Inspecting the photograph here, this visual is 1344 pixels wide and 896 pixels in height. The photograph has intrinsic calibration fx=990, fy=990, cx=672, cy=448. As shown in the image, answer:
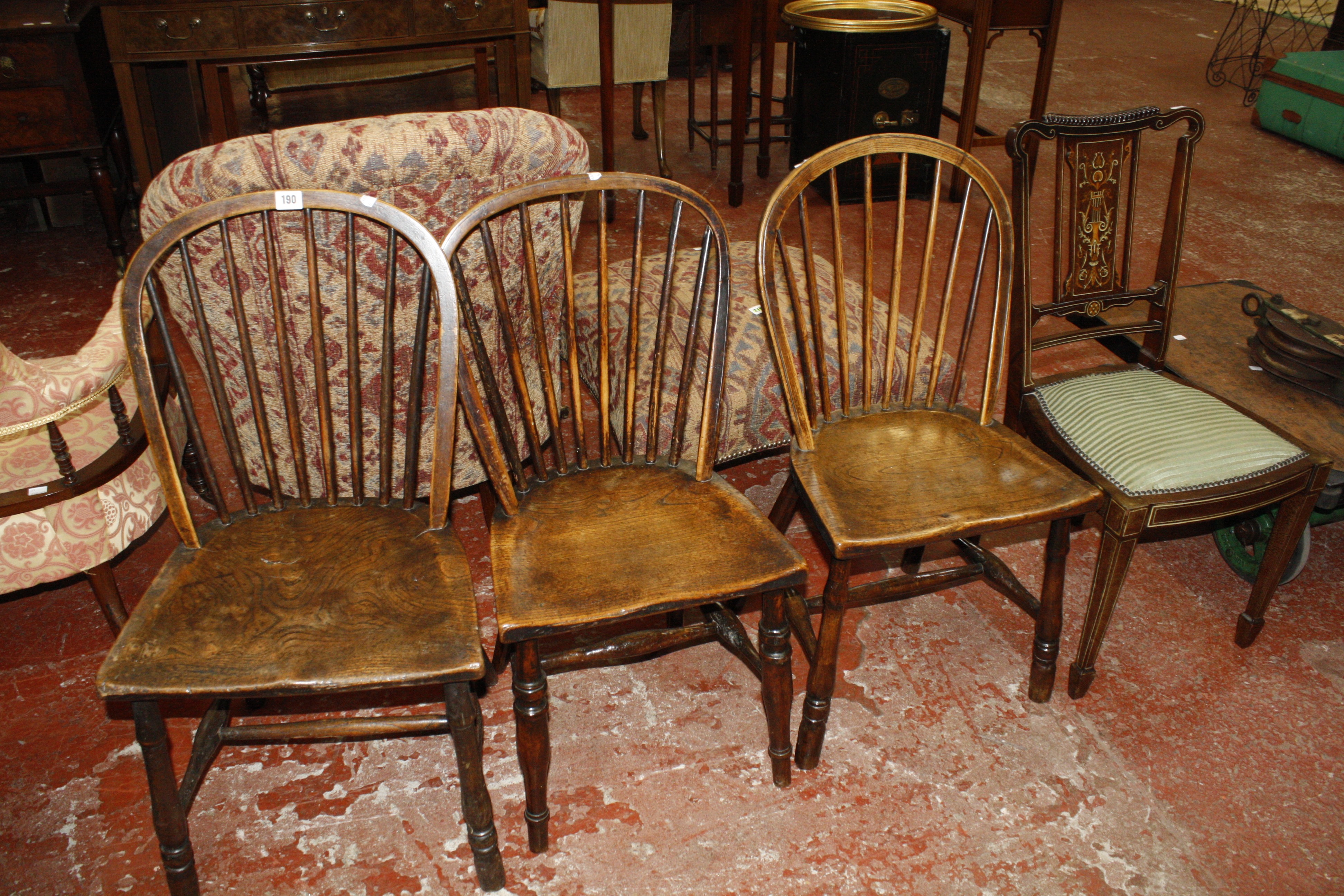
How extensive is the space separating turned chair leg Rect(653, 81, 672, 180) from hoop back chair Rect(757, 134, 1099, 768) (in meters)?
2.64

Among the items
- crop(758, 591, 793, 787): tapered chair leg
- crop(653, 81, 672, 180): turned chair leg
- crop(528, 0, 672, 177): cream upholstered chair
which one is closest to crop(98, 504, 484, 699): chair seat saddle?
crop(758, 591, 793, 787): tapered chair leg

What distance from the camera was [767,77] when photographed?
4.36 meters

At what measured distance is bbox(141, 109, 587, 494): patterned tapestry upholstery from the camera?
172 centimetres

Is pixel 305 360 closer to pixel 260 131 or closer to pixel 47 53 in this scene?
pixel 47 53

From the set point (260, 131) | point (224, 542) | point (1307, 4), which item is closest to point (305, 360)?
point (224, 542)

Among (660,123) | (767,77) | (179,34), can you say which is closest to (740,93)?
(767,77)

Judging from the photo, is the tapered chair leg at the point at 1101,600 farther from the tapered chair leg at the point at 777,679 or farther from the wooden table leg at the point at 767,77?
the wooden table leg at the point at 767,77

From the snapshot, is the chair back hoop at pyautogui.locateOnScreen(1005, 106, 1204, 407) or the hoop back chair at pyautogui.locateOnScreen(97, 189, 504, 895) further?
the chair back hoop at pyautogui.locateOnScreen(1005, 106, 1204, 407)

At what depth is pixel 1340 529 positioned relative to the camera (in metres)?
2.59

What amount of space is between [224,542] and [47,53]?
2442mm

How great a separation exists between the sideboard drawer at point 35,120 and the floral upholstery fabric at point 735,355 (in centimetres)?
203

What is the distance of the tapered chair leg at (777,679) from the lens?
5.50 feet

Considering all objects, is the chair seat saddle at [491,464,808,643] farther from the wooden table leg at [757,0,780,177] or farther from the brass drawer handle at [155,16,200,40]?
the wooden table leg at [757,0,780,177]

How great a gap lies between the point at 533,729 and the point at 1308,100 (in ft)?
18.4
